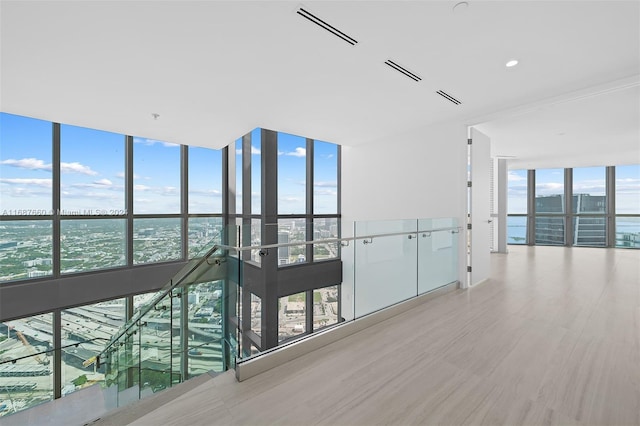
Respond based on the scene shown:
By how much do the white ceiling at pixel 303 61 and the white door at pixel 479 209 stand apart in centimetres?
70

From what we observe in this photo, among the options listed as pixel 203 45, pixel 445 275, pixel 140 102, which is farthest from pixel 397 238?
pixel 140 102

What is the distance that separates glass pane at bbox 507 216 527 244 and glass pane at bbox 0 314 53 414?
12.9 metres

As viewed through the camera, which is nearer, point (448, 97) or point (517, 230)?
point (448, 97)

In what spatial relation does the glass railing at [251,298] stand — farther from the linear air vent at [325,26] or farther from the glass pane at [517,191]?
the glass pane at [517,191]

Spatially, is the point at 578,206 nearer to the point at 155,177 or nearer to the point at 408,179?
the point at 408,179

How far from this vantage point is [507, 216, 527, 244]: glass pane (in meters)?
10.5

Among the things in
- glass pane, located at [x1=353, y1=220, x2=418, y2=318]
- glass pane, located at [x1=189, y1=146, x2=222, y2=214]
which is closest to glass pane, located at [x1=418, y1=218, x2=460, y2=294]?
glass pane, located at [x1=353, y1=220, x2=418, y2=318]

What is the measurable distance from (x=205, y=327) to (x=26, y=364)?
3.62 meters

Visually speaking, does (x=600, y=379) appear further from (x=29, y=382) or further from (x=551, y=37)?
(x=29, y=382)

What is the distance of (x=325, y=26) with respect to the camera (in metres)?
2.39

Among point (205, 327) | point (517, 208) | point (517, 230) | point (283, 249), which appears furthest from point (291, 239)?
point (517, 208)

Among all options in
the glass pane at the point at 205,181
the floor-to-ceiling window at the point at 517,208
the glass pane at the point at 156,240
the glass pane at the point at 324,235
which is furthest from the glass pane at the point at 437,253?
the floor-to-ceiling window at the point at 517,208

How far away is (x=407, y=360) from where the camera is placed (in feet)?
7.39

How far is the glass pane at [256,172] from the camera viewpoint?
618 cm
